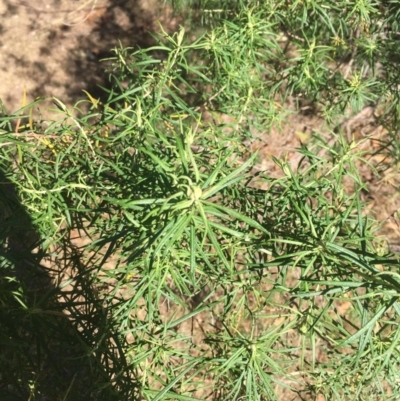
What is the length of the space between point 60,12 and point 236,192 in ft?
8.90

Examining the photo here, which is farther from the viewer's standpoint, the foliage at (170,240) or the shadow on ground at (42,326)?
the shadow on ground at (42,326)

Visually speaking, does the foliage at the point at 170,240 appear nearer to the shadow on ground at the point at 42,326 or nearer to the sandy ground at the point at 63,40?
the shadow on ground at the point at 42,326

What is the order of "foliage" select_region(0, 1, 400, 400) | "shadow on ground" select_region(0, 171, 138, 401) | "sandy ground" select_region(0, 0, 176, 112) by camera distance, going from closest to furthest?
"foliage" select_region(0, 1, 400, 400) < "shadow on ground" select_region(0, 171, 138, 401) < "sandy ground" select_region(0, 0, 176, 112)

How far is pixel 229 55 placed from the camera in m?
1.81

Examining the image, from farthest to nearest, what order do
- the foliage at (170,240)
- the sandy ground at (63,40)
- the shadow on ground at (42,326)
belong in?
the sandy ground at (63,40), the shadow on ground at (42,326), the foliage at (170,240)

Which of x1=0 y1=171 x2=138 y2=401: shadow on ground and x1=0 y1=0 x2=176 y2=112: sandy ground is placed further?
x1=0 y1=0 x2=176 y2=112: sandy ground

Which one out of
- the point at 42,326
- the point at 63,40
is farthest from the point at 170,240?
the point at 63,40

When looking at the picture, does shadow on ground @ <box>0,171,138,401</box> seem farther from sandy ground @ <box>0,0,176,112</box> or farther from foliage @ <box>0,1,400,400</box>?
sandy ground @ <box>0,0,176,112</box>

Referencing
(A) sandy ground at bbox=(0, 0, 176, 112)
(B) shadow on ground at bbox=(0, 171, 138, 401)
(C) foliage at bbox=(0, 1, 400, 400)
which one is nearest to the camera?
(C) foliage at bbox=(0, 1, 400, 400)

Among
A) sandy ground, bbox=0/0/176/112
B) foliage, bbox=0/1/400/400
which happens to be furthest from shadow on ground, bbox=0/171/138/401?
sandy ground, bbox=0/0/176/112

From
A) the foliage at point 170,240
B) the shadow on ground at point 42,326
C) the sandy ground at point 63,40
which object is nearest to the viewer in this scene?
the foliage at point 170,240

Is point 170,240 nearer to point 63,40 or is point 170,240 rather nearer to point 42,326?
point 42,326

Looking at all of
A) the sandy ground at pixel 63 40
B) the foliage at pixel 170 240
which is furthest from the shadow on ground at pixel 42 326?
the sandy ground at pixel 63 40

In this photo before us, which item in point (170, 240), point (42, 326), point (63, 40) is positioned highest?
point (170, 240)
